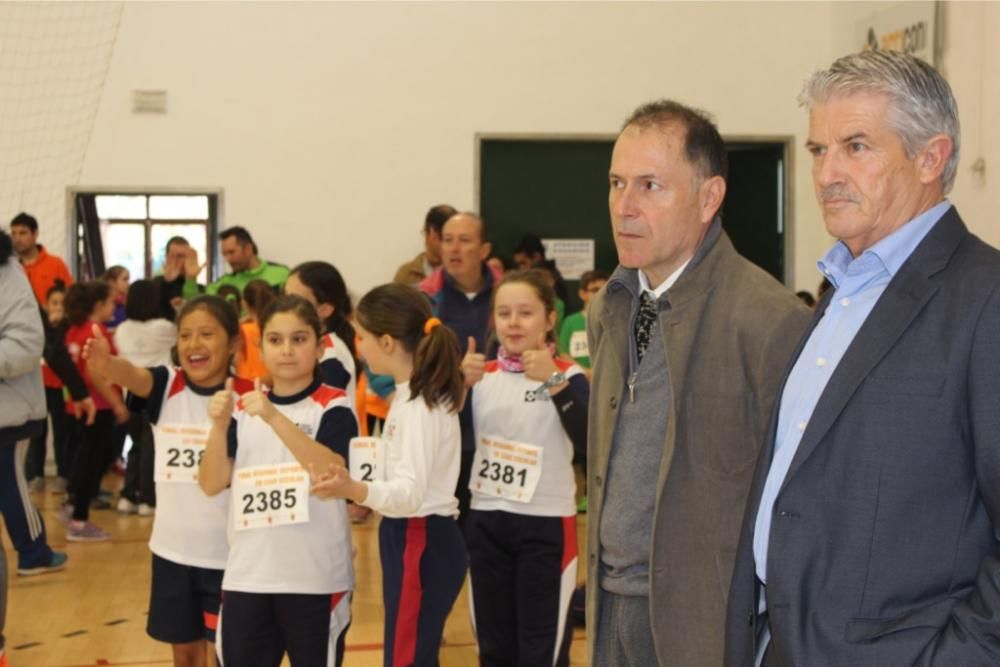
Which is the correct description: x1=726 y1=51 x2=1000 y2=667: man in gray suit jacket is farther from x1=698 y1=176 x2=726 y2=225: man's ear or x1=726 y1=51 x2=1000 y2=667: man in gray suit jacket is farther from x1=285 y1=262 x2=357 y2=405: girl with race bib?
x1=285 y1=262 x2=357 y2=405: girl with race bib

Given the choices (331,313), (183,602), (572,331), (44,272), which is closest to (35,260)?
(44,272)

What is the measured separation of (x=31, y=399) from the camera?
5336mm

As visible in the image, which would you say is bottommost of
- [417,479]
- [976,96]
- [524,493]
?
[524,493]

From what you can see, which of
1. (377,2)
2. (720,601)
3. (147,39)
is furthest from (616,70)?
(720,601)

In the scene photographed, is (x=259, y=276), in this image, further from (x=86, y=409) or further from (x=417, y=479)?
(x=417, y=479)

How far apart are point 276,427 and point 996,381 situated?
233 centimetres

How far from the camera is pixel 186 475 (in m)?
4.01

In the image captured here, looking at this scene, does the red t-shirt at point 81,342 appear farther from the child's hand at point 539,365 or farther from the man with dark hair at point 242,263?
the child's hand at point 539,365

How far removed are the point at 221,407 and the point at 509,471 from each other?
100 centimetres

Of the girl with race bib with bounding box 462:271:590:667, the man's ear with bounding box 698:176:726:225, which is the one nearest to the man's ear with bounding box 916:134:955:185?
the man's ear with bounding box 698:176:726:225

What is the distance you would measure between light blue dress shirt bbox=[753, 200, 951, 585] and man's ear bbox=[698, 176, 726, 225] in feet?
1.79

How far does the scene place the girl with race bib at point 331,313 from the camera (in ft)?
16.1

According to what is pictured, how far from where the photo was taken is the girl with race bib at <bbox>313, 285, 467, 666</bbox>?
3742mm

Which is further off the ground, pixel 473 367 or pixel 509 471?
pixel 473 367
